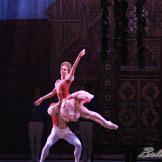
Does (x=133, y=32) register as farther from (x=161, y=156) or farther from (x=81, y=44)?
(x=161, y=156)

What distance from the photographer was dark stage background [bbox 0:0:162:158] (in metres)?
11.8

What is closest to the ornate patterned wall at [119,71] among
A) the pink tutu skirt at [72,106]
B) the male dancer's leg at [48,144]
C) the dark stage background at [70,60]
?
the dark stage background at [70,60]

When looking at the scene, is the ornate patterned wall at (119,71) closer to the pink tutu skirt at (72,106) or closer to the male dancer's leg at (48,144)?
the pink tutu skirt at (72,106)

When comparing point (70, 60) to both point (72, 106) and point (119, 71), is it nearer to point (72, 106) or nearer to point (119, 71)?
point (119, 71)

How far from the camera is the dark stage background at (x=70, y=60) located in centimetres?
1184

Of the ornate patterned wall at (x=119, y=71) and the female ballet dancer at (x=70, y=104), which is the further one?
the ornate patterned wall at (x=119, y=71)

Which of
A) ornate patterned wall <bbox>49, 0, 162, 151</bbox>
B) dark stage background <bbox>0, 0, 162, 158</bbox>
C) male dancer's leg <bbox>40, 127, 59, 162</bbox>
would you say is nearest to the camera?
male dancer's leg <bbox>40, 127, 59, 162</bbox>

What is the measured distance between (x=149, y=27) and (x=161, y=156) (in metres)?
3.55

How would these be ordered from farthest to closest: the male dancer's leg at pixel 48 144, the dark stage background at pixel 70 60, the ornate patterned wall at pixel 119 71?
the dark stage background at pixel 70 60
the ornate patterned wall at pixel 119 71
the male dancer's leg at pixel 48 144

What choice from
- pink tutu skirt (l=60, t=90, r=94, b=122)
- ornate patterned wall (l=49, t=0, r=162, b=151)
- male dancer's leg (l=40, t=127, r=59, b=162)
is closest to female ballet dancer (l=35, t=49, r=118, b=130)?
pink tutu skirt (l=60, t=90, r=94, b=122)

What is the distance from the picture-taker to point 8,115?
471 inches

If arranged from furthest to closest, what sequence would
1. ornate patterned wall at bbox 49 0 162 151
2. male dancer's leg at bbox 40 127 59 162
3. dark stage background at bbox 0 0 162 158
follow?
1. dark stage background at bbox 0 0 162 158
2. ornate patterned wall at bbox 49 0 162 151
3. male dancer's leg at bbox 40 127 59 162

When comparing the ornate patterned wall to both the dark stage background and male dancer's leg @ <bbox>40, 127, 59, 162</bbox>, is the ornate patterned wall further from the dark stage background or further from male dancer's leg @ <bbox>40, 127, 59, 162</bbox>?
male dancer's leg @ <bbox>40, 127, 59, 162</bbox>

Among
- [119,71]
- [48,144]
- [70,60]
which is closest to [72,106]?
[48,144]
